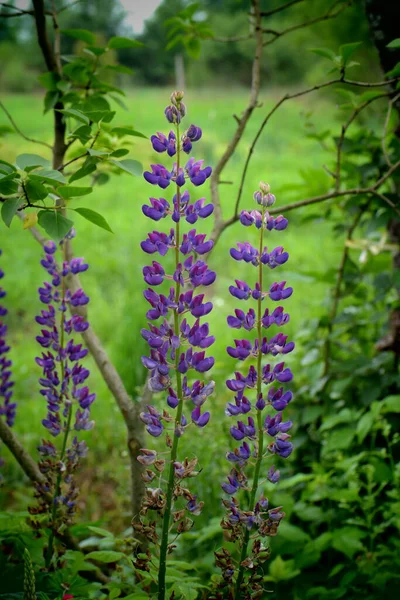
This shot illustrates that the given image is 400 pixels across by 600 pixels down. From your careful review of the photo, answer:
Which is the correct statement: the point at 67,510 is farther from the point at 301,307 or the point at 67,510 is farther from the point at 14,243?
the point at 14,243

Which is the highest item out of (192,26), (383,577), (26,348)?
(192,26)

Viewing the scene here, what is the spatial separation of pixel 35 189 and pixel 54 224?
73 millimetres

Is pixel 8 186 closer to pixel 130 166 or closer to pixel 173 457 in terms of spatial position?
pixel 130 166

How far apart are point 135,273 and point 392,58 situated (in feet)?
10.5

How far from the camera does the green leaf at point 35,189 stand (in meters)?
1.09

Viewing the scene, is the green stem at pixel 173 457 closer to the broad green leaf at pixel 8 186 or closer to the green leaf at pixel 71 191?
the green leaf at pixel 71 191

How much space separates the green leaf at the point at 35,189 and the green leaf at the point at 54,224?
0.15 feet

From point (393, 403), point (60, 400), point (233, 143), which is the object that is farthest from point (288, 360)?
point (60, 400)

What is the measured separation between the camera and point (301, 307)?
4.22 metres

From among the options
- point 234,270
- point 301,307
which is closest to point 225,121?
point 234,270

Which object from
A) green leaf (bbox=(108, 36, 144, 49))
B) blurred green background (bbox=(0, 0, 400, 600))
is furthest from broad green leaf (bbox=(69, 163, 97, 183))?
green leaf (bbox=(108, 36, 144, 49))

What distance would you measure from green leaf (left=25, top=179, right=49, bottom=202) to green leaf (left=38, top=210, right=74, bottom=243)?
0.05m

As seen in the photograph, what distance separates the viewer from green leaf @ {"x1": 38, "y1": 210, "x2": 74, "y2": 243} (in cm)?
110

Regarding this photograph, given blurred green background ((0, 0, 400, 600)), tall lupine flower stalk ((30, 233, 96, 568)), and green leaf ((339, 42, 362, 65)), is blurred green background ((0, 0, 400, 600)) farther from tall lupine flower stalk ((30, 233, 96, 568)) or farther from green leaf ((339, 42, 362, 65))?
green leaf ((339, 42, 362, 65))
